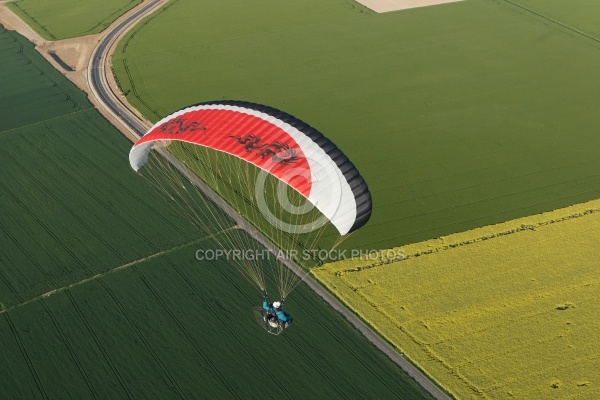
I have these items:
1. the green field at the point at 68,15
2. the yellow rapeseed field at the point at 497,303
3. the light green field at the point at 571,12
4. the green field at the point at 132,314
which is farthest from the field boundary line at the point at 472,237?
the green field at the point at 68,15

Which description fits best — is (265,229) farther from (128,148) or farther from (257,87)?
(257,87)

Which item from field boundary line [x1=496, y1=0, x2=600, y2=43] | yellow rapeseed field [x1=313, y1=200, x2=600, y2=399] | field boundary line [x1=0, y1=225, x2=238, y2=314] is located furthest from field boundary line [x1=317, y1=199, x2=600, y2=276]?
field boundary line [x1=496, y1=0, x2=600, y2=43]

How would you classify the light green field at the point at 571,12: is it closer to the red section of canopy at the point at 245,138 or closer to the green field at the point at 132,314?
the green field at the point at 132,314

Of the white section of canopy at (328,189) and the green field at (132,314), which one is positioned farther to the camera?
the green field at (132,314)

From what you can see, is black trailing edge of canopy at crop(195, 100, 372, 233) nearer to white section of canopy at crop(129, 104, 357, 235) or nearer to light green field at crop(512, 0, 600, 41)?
white section of canopy at crop(129, 104, 357, 235)

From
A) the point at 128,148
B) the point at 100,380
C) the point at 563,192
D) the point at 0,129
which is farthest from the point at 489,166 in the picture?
the point at 0,129

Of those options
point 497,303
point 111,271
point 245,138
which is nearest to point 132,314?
point 111,271
